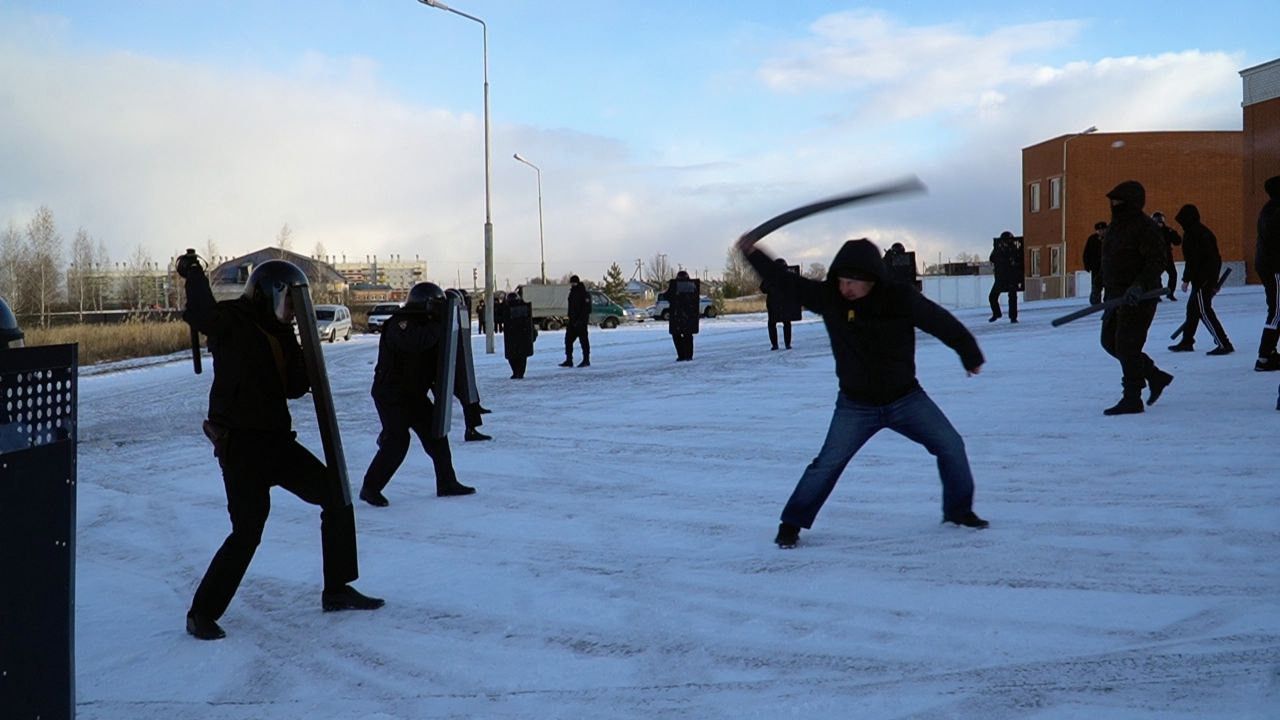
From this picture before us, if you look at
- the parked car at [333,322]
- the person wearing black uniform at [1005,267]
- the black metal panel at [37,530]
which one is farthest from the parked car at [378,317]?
the black metal panel at [37,530]

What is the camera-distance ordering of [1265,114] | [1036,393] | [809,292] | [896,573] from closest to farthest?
[896,573]
[809,292]
[1036,393]
[1265,114]

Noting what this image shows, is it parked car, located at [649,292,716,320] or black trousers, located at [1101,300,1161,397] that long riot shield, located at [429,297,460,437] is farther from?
parked car, located at [649,292,716,320]

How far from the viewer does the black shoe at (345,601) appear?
4.91 meters

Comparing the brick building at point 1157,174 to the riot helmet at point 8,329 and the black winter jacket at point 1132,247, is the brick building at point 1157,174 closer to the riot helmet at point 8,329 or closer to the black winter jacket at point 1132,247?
the black winter jacket at point 1132,247

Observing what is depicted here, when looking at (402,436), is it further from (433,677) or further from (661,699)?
(661,699)

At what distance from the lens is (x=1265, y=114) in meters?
33.6

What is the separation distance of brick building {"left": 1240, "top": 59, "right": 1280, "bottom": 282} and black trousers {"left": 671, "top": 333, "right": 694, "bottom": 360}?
21.5 m

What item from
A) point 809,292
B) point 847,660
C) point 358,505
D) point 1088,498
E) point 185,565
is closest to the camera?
point 847,660

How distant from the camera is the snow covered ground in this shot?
3.77 m

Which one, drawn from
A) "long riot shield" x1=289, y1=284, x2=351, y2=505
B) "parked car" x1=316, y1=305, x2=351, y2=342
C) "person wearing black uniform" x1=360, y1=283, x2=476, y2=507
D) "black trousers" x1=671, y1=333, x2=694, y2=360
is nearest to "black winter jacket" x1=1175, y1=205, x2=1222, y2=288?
"person wearing black uniform" x1=360, y1=283, x2=476, y2=507

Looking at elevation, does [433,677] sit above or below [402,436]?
below

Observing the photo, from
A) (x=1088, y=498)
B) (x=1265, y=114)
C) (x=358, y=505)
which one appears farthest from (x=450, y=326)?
(x=1265, y=114)

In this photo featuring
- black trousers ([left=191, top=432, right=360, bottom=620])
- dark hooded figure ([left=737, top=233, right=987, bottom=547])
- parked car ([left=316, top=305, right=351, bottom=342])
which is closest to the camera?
black trousers ([left=191, top=432, right=360, bottom=620])

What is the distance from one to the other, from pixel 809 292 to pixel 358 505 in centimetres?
367
